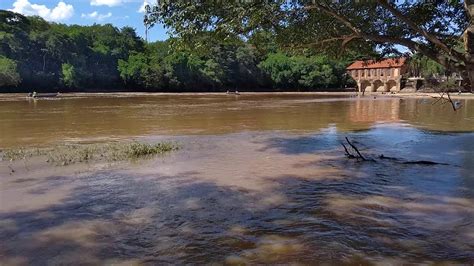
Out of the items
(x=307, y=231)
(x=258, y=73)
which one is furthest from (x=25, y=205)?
(x=258, y=73)

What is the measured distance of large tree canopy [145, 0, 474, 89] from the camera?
35.1 feet

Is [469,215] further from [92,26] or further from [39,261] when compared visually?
[92,26]

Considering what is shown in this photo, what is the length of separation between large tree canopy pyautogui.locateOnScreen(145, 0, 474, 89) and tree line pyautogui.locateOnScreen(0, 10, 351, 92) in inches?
2454

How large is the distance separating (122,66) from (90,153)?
80.4 m

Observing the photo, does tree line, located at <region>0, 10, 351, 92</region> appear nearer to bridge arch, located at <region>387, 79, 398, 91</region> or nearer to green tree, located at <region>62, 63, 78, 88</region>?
green tree, located at <region>62, 63, 78, 88</region>

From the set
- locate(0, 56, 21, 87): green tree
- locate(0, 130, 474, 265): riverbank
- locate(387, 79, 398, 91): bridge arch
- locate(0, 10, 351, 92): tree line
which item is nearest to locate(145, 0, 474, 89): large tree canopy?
locate(0, 130, 474, 265): riverbank

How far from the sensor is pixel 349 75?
10175 cm

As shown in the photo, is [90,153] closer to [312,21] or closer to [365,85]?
[312,21]

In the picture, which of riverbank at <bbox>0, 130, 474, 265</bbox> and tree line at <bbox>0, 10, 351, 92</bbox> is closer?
riverbank at <bbox>0, 130, 474, 265</bbox>

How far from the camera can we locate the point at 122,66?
92250 millimetres

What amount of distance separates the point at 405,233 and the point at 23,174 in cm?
960

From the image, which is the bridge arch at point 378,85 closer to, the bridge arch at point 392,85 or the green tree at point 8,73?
the bridge arch at point 392,85

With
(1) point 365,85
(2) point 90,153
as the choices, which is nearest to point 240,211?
(2) point 90,153

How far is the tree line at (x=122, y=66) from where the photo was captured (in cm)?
8162
